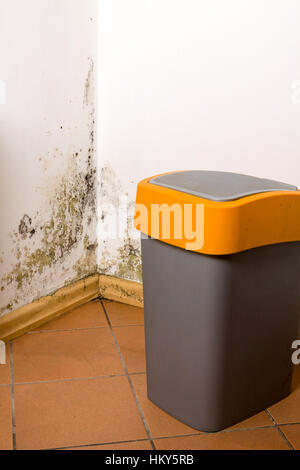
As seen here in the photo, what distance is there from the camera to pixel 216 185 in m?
1.40

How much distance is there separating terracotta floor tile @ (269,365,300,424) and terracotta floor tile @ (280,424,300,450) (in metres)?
0.03

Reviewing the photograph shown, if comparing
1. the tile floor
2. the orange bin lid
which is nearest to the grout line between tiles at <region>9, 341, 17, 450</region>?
the tile floor

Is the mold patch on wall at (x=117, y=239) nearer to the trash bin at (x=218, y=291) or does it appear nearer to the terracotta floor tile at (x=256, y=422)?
the trash bin at (x=218, y=291)

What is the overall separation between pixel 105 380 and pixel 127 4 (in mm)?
1401

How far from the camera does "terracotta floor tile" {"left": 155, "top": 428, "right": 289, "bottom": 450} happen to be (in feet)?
4.67

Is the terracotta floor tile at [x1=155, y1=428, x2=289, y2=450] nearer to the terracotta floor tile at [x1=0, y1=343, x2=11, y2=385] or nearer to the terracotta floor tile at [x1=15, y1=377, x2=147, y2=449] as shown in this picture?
the terracotta floor tile at [x1=15, y1=377, x2=147, y2=449]

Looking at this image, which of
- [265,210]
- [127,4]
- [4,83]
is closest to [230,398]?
[265,210]

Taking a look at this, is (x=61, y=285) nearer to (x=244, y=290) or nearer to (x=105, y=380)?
(x=105, y=380)

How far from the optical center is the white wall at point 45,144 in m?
1.79

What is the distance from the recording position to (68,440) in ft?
4.70

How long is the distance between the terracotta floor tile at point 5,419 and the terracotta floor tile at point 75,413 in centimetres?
2

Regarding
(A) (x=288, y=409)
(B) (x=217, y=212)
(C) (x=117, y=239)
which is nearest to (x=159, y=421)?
(A) (x=288, y=409)
